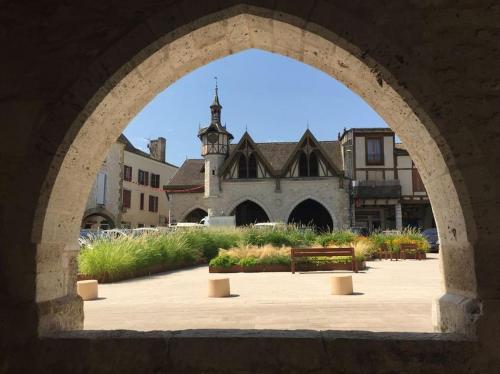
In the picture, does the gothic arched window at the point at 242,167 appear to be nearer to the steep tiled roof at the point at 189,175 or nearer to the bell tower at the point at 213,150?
the bell tower at the point at 213,150

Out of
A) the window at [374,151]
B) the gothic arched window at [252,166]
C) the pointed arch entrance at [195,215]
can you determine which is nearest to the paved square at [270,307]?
the gothic arched window at [252,166]

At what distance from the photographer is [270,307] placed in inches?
169

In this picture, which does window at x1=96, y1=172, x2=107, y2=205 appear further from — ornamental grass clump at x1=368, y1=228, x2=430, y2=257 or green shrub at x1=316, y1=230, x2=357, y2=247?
ornamental grass clump at x1=368, y1=228, x2=430, y2=257

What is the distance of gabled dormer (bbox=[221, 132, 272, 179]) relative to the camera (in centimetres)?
2267

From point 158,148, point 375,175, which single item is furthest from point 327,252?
point 158,148

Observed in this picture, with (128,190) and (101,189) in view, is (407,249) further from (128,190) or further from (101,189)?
(128,190)

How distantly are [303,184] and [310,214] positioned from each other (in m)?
2.76

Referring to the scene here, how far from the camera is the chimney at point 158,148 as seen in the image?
32719 mm

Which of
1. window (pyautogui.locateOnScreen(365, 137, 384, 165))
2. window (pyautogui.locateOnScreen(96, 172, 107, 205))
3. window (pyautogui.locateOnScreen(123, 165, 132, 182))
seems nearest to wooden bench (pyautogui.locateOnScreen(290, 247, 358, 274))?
window (pyautogui.locateOnScreen(365, 137, 384, 165))

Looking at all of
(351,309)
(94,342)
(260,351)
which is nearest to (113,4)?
(94,342)

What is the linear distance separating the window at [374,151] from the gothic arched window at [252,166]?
21.0ft

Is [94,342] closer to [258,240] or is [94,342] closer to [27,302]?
[27,302]

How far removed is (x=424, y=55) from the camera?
2158mm

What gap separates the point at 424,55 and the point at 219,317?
2.77m
